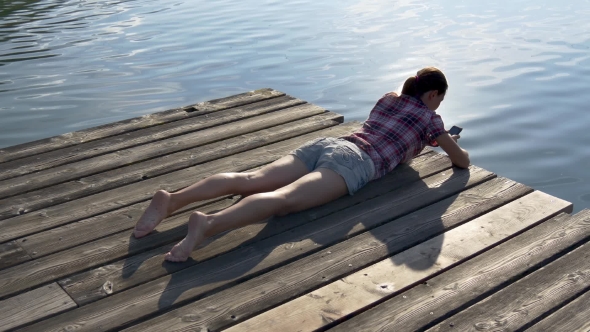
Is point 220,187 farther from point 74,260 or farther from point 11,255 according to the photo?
point 11,255

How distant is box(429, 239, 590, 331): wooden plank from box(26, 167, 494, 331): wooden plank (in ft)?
1.90

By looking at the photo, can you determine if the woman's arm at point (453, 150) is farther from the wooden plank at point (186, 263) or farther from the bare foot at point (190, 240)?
the bare foot at point (190, 240)

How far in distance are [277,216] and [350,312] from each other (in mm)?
963

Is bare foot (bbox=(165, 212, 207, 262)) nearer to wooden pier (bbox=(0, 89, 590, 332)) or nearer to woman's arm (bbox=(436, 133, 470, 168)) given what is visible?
wooden pier (bbox=(0, 89, 590, 332))

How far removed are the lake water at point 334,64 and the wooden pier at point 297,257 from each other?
Answer: 1.81 metres

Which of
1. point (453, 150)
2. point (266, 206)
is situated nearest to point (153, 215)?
point (266, 206)

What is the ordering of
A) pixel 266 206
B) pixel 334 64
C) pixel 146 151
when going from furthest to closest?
pixel 334 64 < pixel 146 151 < pixel 266 206

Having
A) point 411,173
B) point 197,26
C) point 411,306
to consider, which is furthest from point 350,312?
point 197,26

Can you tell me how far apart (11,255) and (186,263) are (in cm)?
89

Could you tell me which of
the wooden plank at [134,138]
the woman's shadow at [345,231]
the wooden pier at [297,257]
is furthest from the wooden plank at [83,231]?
the wooden plank at [134,138]

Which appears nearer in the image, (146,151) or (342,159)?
(342,159)

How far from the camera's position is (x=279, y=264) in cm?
356

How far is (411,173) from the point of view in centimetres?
460

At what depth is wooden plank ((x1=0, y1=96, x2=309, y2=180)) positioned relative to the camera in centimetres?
503
